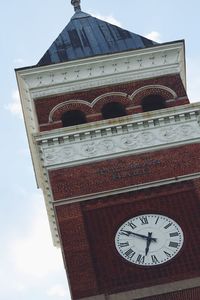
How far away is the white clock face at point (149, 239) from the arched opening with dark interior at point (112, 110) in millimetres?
4877

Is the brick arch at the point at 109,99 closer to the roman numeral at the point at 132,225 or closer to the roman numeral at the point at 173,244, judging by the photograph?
the roman numeral at the point at 132,225

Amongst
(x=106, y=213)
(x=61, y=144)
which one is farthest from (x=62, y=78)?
(x=106, y=213)

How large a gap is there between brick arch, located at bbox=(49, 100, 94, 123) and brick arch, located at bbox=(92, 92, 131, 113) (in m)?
0.25

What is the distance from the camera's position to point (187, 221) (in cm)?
2045

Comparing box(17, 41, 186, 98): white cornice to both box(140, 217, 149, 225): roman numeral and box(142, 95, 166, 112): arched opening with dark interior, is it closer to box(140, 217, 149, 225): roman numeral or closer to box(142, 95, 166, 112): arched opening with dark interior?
box(142, 95, 166, 112): arched opening with dark interior

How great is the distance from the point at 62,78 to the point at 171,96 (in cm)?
415

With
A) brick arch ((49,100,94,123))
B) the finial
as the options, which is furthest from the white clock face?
the finial

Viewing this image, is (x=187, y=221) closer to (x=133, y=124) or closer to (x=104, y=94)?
(x=133, y=124)

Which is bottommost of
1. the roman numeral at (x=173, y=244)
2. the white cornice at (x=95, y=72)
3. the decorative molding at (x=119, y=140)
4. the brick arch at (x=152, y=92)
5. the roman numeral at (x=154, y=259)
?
the roman numeral at (x=154, y=259)

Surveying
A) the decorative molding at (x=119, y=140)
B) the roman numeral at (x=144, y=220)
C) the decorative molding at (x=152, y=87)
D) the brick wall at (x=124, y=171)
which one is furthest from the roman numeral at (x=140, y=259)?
the decorative molding at (x=152, y=87)

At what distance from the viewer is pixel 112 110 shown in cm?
2416

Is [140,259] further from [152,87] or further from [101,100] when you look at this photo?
[152,87]

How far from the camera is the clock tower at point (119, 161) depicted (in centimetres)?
1950

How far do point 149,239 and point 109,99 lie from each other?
6247mm
